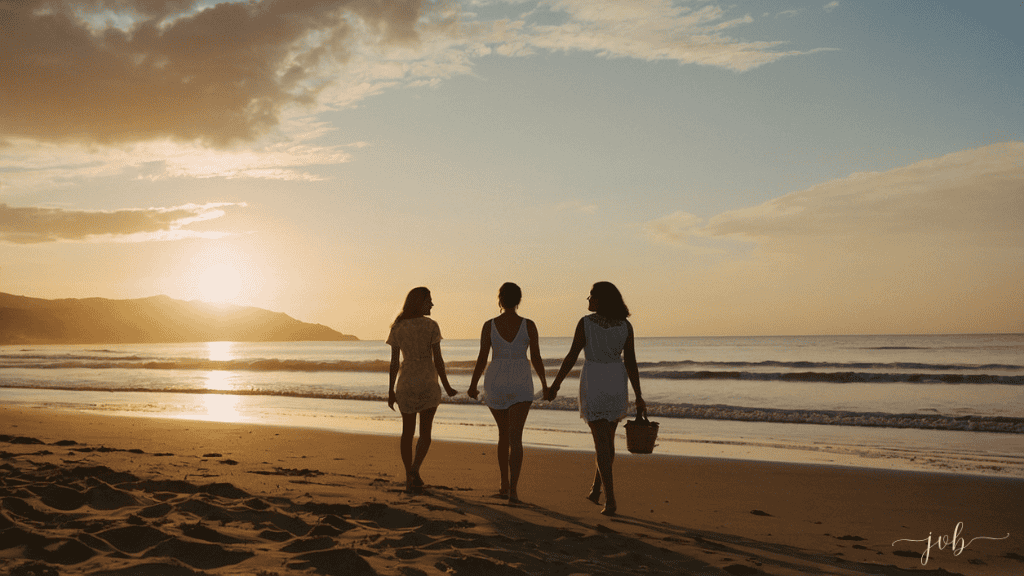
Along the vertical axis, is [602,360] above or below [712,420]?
above

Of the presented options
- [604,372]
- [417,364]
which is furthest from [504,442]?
[604,372]

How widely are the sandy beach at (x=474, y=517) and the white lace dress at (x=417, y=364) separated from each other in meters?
0.88

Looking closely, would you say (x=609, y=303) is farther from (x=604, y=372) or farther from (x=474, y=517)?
(x=474, y=517)

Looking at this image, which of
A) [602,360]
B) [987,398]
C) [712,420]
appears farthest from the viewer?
[987,398]

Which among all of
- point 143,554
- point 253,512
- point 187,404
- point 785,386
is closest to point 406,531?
point 253,512

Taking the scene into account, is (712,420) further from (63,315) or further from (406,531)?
(63,315)

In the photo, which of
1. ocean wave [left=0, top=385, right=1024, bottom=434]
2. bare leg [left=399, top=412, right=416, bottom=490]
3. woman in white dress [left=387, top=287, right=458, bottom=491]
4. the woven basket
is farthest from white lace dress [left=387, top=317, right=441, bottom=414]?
ocean wave [left=0, top=385, right=1024, bottom=434]

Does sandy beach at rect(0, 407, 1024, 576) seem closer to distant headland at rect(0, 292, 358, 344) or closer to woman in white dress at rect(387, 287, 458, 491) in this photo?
woman in white dress at rect(387, 287, 458, 491)

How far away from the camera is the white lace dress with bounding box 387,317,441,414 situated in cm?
643

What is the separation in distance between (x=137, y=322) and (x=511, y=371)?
163m

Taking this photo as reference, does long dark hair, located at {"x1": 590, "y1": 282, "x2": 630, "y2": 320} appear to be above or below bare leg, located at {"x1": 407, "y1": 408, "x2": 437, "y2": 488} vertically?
above

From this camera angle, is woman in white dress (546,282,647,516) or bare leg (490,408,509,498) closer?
woman in white dress (546,282,647,516)

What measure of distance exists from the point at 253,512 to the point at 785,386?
890 inches

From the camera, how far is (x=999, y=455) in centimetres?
977
